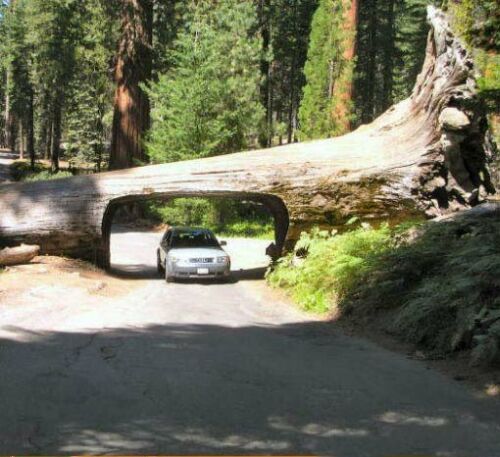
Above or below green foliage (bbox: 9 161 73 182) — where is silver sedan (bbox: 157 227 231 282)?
below

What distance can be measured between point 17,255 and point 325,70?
1940 centimetres

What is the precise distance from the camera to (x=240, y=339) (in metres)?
9.11

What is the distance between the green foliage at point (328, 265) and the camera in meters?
12.0

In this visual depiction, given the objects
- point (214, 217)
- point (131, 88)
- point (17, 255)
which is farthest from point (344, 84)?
point (17, 255)

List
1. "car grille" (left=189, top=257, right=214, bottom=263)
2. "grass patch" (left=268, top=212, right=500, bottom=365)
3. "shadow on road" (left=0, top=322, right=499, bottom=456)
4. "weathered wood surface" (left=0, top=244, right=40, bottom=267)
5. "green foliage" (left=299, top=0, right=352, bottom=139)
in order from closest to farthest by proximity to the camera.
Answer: "shadow on road" (left=0, top=322, right=499, bottom=456)
"grass patch" (left=268, top=212, right=500, bottom=365)
"weathered wood surface" (left=0, top=244, right=40, bottom=267)
"car grille" (left=189, top=257, right=214, bottom=263)
"green foliage" (left=299, top=0, right=352, bottom=139)

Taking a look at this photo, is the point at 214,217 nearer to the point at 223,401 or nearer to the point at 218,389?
the point at 218,389

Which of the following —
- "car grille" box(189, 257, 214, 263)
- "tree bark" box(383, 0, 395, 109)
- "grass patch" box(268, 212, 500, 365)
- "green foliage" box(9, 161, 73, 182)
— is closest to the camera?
"grass patch" box(268, 212, 500, 365)

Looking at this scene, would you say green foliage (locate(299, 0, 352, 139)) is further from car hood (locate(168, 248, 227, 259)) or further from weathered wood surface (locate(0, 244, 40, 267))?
weathered wood surface (locate(0, 244, 40, 267))

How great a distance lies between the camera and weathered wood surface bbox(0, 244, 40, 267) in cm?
1531

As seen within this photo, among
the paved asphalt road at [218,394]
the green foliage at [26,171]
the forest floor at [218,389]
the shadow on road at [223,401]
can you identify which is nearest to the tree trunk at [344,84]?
the forest floor at [218,389]

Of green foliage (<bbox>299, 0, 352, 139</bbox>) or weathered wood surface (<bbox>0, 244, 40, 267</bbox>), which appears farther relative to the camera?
green foliage (<bbox>299, 0, 352, 139</bbox>)

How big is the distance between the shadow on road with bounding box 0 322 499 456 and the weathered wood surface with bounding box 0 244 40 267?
7.43 meters

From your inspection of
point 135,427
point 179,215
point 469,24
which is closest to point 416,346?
point 135,427

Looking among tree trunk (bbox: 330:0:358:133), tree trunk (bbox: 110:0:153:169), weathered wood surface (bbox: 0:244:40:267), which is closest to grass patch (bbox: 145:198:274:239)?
tree trunk (bbox: 110:0:153:169)
